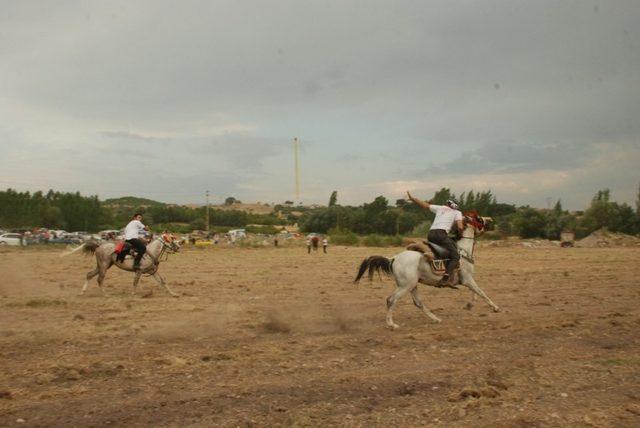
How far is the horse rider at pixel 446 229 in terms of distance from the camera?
524 inches

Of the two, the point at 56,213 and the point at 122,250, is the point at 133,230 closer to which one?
the point at 122,250

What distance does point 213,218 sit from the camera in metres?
151

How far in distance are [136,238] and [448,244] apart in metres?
9.86

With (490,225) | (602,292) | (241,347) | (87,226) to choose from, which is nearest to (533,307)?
(490,225)

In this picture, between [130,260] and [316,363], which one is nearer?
[316,363]

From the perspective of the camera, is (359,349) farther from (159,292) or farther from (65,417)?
(159,292)

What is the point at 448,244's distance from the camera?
1337 centimetres

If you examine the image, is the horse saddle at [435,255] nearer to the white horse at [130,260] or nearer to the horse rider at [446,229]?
the horse rider at [446,229]

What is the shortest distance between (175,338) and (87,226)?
106096 mm

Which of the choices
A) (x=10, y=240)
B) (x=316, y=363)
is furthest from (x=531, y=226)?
(x=316, y=363)

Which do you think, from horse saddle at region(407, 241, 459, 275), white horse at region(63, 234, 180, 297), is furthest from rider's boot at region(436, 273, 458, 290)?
white horse at region(63, 234, 180, 297)

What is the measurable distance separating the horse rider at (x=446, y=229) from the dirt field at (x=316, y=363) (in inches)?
42.5

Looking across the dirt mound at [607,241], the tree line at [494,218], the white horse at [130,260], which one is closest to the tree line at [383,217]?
the tree line at [494,218]

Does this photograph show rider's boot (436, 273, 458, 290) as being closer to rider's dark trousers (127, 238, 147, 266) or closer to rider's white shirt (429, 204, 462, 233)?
rider's white shirt (429, 204, 462, 233)
